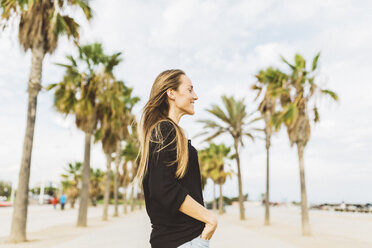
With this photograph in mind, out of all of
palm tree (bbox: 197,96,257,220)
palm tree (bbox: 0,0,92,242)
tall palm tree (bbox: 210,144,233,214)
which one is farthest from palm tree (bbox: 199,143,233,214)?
palm tree (bbox: 0,0,92,242)

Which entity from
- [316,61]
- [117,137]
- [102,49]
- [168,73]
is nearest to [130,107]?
[117,137]

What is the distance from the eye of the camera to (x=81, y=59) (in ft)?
61.8

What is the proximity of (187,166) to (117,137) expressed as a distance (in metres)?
23.7

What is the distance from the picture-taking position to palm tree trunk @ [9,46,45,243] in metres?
11.3

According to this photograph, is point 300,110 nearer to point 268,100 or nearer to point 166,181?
point 268,100

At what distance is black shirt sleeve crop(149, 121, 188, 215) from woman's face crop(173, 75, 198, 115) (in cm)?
35

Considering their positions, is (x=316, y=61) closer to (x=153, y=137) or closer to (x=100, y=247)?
(x=100, y=247)

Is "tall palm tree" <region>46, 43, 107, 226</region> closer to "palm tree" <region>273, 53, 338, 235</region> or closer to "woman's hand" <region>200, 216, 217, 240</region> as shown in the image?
"palm tree" <region>273, 53, 338, 235</region>

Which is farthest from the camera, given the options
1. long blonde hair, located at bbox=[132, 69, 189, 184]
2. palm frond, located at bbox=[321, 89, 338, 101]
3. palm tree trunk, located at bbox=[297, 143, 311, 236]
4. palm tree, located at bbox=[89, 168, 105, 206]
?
palm tree, located at bbox=[89, 168, 105, 206]

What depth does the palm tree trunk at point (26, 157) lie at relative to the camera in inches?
445

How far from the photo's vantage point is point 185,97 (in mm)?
1999

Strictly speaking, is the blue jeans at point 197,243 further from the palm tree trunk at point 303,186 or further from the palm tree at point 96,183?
the palm tree at point 96,183

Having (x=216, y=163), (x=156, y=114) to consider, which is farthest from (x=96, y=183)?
(x=156, y=114)

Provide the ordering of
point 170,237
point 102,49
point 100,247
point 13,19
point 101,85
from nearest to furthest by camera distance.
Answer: point 170,237
point 100,247
point 13,19
point 101,85
point 102,49
